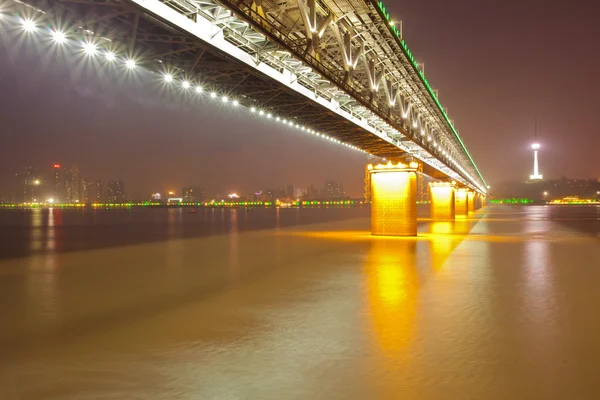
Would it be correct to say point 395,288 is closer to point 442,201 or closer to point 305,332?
point 305,332

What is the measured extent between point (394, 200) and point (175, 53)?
23968 millimetres

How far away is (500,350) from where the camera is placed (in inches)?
300

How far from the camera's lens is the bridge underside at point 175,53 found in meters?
11.4

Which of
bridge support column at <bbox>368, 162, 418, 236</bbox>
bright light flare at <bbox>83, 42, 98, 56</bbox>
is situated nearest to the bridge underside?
bright light flare at <bbox>83, 42, 98, 56</bbox>

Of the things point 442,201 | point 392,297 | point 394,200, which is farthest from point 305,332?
point 442,201

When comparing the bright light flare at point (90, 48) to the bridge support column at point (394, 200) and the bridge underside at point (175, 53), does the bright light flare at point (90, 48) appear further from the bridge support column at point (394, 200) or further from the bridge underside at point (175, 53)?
the bridge support column at point (394, 200)

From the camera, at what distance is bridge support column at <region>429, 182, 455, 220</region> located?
6619cm

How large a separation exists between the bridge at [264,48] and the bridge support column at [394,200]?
15.4 feet

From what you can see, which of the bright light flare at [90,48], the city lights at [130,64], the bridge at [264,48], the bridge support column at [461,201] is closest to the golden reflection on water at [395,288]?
the bridge at [264,48]

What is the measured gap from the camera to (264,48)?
48.3 feet

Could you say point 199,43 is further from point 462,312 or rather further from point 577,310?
point 577,310

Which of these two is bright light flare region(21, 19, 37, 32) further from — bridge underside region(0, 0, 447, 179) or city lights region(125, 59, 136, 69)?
city lights region(125, 59, 136, 69)

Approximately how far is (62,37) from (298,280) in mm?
10188

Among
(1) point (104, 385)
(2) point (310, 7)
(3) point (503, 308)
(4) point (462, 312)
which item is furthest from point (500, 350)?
(2) point (310, 7)
